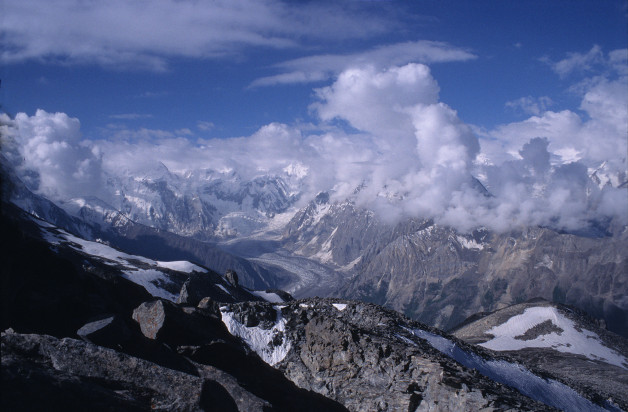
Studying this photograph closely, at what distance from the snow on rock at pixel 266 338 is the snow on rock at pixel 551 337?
80.1 metres

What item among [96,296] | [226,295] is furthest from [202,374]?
[226,295]

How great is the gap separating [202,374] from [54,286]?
10.4 meters

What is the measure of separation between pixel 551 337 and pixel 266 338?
331 ft

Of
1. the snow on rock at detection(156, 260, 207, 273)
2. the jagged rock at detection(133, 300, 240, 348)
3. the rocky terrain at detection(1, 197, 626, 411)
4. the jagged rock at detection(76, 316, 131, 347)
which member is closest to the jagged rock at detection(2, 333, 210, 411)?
the rocky terrain at detection(1, 197, 626, 411)

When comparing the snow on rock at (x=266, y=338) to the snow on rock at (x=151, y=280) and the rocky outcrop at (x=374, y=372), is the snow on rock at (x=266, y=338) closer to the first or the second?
the rocky outcrop at (x=374, y=372)

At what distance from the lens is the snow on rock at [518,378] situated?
41.2 metres

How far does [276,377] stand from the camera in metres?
27.5

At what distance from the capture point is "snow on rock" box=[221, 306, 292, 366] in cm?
3272

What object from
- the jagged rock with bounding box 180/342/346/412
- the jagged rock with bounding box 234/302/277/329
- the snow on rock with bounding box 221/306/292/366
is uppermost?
the jagged rock with bounding box 234/302/277/329

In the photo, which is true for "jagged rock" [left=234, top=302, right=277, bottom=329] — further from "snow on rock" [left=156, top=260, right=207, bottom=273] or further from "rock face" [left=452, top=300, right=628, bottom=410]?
"snow on rock" [left=156, top=260, right=207, bottom=273]

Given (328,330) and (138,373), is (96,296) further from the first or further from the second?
(328,330)

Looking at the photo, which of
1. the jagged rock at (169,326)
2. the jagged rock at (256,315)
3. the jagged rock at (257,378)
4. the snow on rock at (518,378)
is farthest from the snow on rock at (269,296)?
the jagged rock at (169,326)

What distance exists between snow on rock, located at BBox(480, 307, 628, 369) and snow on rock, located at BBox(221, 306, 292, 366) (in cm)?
8014

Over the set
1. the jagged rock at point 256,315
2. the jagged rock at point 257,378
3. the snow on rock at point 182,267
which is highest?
the snow on rock at point 182,267
